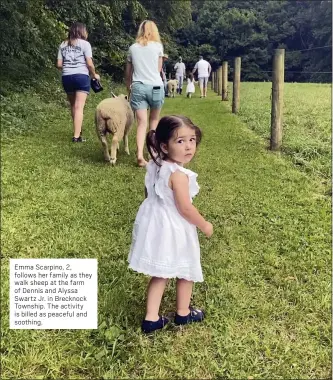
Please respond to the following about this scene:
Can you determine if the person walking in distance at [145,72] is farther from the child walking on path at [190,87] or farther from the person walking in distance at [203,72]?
the child walking on path at [190,87]

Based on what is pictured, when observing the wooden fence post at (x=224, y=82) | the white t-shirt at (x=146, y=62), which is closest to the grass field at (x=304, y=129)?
the wooden fence post at (x=224, y=82)

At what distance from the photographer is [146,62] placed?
4.29 m

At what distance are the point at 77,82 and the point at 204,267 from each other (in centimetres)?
320

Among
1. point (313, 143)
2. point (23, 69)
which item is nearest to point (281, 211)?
point (313, 143)

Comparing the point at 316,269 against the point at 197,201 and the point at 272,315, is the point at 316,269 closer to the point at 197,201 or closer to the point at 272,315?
the point at 272,315

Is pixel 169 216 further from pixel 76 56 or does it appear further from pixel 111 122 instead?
pixel 76 56

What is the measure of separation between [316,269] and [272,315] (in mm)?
539

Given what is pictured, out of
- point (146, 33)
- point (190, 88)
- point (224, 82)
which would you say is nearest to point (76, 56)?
point (146, 33)

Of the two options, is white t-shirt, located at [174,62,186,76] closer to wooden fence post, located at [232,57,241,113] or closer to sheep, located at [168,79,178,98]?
sheep, located at [168,79,178,98]

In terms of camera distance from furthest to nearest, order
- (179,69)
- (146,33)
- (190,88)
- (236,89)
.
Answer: (179,69) < (190,88) < (236,89) < (146,33)

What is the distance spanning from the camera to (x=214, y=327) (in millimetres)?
2055

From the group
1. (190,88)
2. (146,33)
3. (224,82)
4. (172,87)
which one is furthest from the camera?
(172,87)

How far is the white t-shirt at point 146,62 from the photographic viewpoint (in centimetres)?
430
